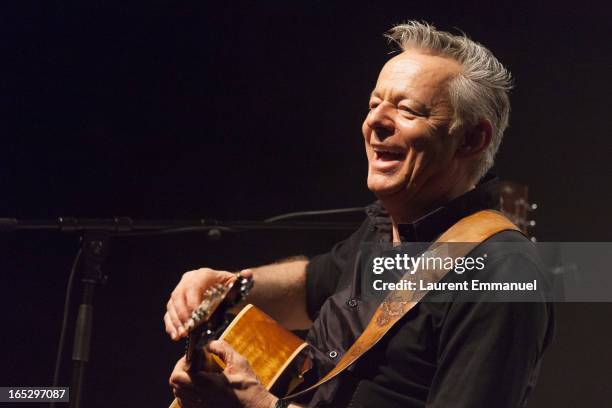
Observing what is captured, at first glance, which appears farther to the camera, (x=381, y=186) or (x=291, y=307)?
(x=291, y=307)

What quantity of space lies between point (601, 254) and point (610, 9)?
3.24 ft

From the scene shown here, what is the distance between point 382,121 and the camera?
7.14 ft

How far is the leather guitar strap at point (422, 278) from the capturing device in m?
1.96

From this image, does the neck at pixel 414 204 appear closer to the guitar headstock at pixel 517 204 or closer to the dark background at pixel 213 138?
the guitar headstock at pixel 517 204

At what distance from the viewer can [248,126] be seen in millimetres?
3459

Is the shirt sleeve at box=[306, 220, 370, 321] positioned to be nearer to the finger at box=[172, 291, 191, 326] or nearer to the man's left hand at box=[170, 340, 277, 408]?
the finger at box=[172, 291, 191, 326]

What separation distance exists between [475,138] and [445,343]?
1.98 feet

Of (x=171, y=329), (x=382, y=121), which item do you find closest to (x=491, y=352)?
(x=382, y=121)

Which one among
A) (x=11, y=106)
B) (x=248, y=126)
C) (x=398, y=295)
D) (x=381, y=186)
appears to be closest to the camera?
(x=398, y=295)

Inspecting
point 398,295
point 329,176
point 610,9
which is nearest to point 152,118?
point 329,176

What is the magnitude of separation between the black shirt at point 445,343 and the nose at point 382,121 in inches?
9.7

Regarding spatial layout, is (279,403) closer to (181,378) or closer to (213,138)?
(181,378)

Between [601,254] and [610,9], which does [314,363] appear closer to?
[601,254]

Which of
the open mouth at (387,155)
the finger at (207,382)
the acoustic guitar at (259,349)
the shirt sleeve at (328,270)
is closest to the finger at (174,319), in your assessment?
the acoustic guitar at (259,349)
